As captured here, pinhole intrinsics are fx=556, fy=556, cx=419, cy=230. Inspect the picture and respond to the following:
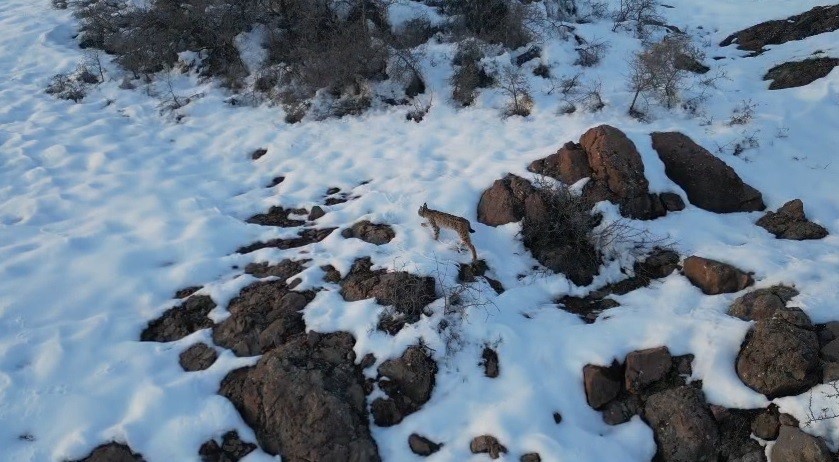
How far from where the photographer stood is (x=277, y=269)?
6.11m

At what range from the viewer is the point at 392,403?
472 cm

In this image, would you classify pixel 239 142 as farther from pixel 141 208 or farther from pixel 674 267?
pixel 674 267

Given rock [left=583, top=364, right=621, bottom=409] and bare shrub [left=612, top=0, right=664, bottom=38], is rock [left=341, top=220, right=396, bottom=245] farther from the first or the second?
bare shrub [left=612, top=0, right=664, bottom=38]

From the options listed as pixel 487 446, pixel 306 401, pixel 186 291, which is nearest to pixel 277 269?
pixel 186 291

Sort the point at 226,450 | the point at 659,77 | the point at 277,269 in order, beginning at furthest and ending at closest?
the point at 659,77 < the point at 277,269 < the point at 226,450

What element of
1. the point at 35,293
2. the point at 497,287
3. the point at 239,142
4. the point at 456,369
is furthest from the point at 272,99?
the point at 456,369

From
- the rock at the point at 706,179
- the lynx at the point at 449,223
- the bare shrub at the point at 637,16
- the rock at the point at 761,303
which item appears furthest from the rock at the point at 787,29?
the lynx at the point at 449,223

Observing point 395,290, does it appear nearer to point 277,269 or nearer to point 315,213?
point 277,269

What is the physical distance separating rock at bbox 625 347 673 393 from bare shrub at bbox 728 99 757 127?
15.5 feet

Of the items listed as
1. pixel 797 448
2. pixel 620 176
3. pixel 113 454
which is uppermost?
pixel 620 176

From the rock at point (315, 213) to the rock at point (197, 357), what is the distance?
2320 mm

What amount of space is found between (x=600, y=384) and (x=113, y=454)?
395 cm

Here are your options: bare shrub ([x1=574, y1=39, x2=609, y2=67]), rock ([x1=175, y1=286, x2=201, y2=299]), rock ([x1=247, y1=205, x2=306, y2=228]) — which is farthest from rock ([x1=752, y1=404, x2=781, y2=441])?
bare shrub ([x1=574, y1=39, x2=609, y2=67])

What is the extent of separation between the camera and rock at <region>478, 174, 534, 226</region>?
659 cm
